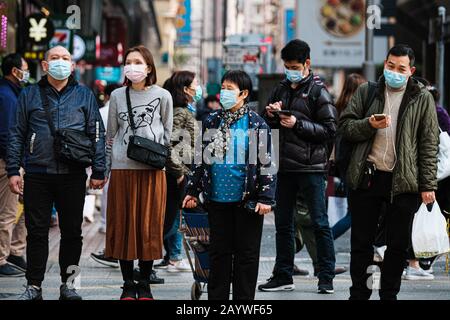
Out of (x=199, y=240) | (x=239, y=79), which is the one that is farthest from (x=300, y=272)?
(x=239, y=79)

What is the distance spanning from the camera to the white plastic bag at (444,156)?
9977 mm

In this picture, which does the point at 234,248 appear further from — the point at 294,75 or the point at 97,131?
the point at 294,75

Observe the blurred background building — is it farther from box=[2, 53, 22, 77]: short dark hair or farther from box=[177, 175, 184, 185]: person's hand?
box=[177, 175, 184, 185]: person's hand

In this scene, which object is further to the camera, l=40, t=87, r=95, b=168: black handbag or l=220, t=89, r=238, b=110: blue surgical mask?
l=40, t=87, r=95, b=168: black handbag

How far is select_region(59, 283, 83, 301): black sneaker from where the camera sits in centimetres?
851

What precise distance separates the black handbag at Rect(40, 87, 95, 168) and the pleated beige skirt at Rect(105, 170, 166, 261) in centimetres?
26

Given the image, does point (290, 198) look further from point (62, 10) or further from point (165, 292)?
point (62, 10)

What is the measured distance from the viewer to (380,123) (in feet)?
25.2

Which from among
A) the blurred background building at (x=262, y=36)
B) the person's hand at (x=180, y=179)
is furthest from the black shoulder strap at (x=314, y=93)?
the blurred background building at (x=262, y=36)

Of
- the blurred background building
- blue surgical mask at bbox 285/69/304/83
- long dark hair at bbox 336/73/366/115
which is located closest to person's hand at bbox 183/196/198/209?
blue surgical mask at bbox 285/69/304/83

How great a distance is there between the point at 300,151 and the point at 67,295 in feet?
7.52

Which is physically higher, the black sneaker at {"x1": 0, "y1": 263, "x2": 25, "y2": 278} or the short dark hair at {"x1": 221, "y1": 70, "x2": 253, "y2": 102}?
the short dark hair at {"x1": 221, "y1": 70, "x2": 253, "y2": 102}

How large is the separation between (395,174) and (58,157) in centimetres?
258

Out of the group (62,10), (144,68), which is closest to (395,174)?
(144,68)
